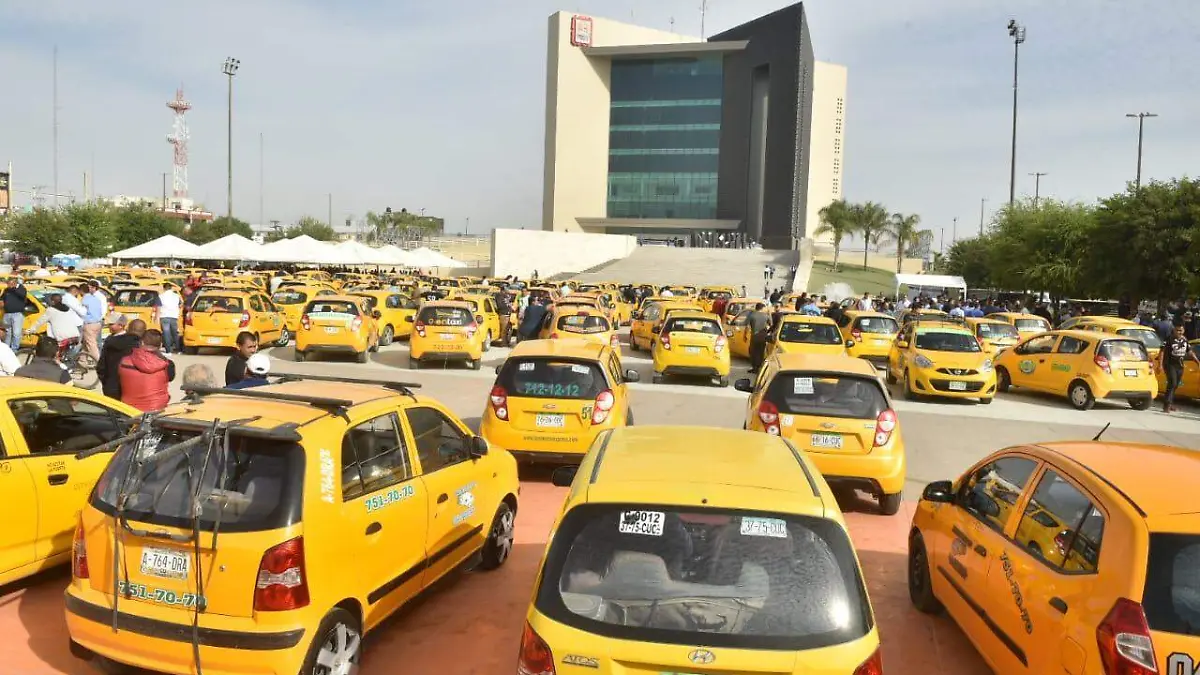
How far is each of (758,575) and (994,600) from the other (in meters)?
2.16

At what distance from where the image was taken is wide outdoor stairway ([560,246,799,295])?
222ft

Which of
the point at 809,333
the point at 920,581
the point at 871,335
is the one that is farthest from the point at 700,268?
the point at 920,581

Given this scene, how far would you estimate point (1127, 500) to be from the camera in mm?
4078

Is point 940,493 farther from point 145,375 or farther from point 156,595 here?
point 145,375

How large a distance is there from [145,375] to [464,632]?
16.0ft

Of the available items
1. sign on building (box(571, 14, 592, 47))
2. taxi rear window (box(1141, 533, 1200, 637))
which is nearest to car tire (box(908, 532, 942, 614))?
taxi rear window (box(1141, 533, 1200, 637))

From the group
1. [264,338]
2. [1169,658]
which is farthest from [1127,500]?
[264,338]

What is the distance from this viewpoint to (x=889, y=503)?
347 inches

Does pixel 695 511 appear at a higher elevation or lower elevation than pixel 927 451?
higher

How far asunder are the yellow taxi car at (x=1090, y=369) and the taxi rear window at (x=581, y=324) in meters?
8.85

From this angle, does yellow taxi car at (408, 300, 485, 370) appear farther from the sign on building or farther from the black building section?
the sign on building

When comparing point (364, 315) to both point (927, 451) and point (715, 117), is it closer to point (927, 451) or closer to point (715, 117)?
point (927, 451)

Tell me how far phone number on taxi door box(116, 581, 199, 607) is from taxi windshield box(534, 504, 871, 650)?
6.47 feet

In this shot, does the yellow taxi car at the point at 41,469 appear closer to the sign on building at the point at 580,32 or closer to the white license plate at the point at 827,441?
the white license plate at the point at 827,441
